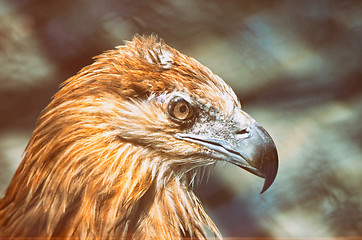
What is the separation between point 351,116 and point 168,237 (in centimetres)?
86

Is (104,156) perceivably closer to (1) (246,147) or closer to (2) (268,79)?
(1) (246,147)

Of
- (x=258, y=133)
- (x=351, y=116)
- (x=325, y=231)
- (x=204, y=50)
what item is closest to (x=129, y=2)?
(x=204, y=50)

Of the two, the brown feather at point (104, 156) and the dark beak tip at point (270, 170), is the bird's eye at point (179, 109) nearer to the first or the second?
the brown feather at point (104, 156)

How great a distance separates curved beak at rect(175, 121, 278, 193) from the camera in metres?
1.36

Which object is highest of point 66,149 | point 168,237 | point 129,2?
point 129,2

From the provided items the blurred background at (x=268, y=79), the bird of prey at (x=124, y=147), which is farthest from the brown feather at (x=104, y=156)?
the blurred background at (x=268, y=79)

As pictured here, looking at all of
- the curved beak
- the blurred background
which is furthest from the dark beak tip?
the blurred background

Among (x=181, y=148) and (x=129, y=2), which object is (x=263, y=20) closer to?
(x=129, y=2)

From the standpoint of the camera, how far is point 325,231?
5.37 feet

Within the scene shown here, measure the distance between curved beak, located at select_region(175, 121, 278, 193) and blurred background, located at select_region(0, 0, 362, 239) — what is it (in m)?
0.21

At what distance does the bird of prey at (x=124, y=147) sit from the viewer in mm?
1301

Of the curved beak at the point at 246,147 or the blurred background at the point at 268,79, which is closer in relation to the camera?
the curved beak at the point at 246,147

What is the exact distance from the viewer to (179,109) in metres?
1.33

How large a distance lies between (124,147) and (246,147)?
39cm
